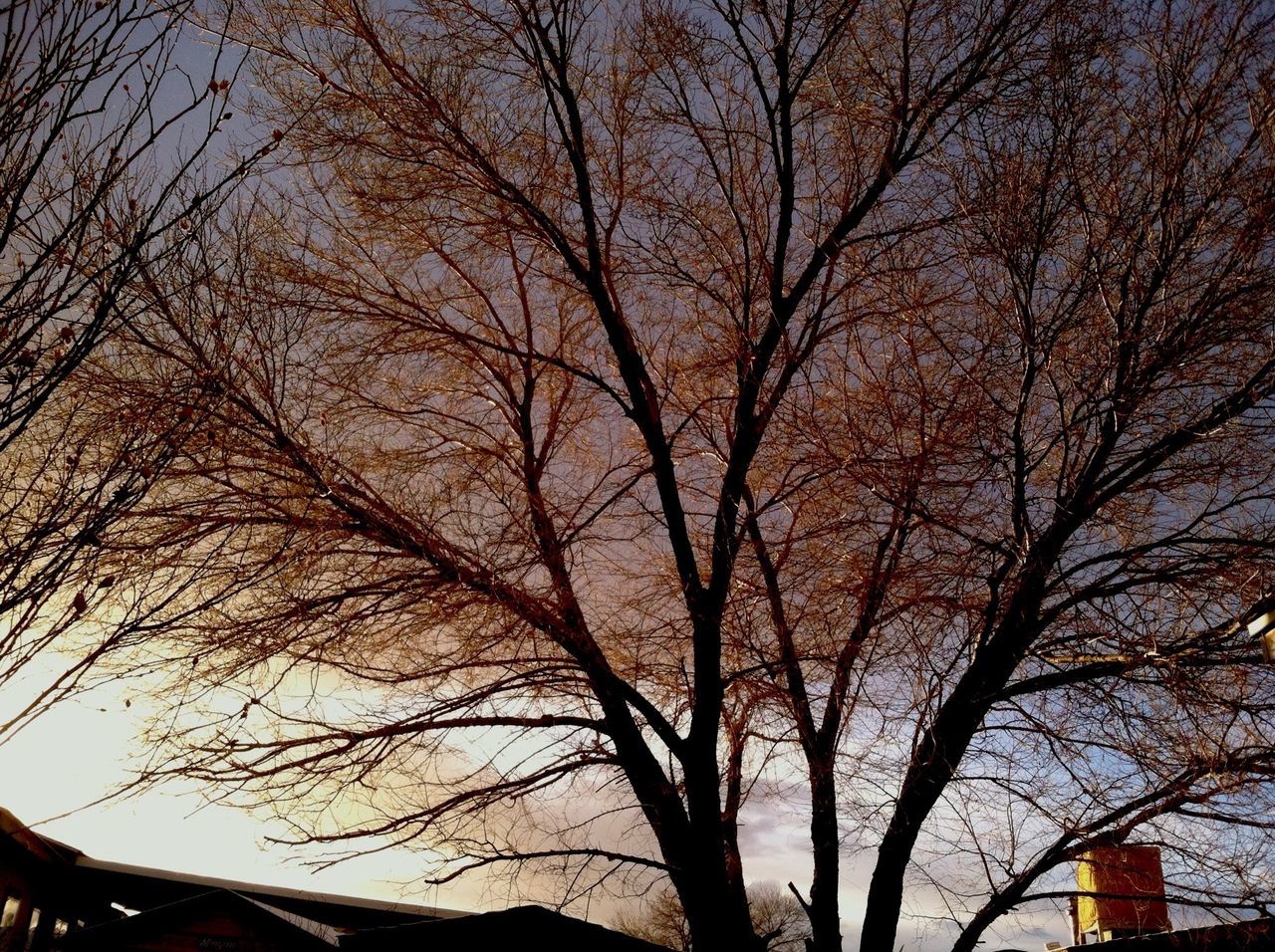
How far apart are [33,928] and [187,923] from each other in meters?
5.12

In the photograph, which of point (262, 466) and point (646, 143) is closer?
point (262, 466)

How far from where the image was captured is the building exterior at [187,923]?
10016 millimetres

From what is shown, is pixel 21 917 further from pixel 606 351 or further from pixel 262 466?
pixel 606 351

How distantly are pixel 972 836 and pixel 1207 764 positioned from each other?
1.77 metres

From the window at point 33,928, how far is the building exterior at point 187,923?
0.06 ft

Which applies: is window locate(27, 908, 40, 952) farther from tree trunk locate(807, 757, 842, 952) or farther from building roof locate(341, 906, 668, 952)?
tree trunk locate(807, 757, 842, 952)

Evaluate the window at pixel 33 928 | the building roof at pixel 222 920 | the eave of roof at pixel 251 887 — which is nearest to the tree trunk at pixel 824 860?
the building roof at pixel 222 920

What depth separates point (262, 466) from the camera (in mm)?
8211

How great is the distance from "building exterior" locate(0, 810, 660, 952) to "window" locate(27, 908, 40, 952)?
2 centimetres

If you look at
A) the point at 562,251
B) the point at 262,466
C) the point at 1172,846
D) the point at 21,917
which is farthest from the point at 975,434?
the point at 21,917

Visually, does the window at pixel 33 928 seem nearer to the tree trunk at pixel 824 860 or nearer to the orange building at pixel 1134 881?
the tree trunk at pixel 824 860

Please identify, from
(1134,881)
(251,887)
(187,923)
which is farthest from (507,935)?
(251,887)

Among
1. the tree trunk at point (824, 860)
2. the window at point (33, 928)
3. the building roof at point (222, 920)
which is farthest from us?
the window at point (33, 928)

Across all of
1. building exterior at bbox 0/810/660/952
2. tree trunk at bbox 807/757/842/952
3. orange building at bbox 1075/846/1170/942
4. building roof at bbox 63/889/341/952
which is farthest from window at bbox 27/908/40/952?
orange building at bbox 1075/846/1170/942
